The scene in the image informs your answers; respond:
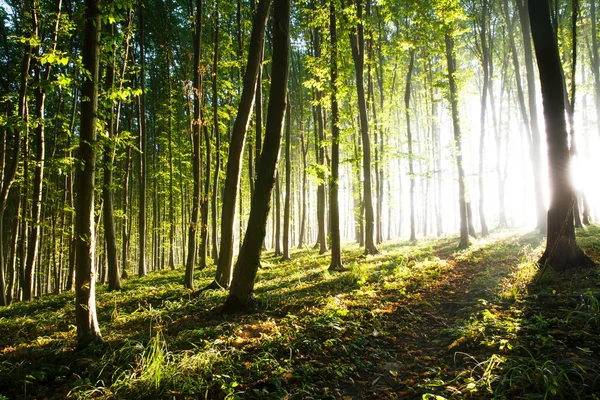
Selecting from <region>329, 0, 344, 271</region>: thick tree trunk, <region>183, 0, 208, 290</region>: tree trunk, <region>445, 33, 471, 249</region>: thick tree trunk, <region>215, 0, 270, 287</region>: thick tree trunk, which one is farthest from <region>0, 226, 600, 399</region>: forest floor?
<region>445, 33, 471, 249</region>: thick tree trunk

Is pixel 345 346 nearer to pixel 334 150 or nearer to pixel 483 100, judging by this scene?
pixel 334 150

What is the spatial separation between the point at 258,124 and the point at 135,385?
1054 centimetres

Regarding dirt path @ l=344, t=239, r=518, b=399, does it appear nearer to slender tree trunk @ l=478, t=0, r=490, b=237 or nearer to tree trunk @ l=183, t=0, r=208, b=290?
tree trunk @ l=183, t=0, r=208, b=290

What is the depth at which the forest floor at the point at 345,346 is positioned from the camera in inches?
132

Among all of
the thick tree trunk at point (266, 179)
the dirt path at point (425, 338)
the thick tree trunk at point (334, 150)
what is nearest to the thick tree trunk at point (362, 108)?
the thick tree trunk at point (334, 150)

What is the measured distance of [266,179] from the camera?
643 cm

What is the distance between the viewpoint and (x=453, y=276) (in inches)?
336

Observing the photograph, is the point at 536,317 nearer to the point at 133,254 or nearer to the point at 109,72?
the point at 109,72

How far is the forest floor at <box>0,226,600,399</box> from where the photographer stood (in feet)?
11.0

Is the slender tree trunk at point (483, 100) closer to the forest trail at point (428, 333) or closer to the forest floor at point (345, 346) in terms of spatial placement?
the forest trail at point (428, 333)

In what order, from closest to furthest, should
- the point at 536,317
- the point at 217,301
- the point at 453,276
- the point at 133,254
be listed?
the point at 536,317 < the point at 217,301 < the point at 453,276 < the point at 133,254

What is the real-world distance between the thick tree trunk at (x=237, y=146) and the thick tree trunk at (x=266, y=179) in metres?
1.21

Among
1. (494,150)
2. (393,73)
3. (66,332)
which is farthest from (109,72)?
(494,150)

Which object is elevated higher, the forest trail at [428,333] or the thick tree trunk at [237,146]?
the thick tree trunk at [237,146]
